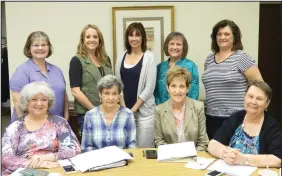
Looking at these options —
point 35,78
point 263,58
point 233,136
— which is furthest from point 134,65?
point 263,58

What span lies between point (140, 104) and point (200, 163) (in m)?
1.05

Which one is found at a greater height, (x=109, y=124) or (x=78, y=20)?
(x=78, y=20)

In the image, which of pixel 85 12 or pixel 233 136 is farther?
pixel 85 12

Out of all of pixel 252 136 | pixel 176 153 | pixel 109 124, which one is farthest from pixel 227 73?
pixel 109 124

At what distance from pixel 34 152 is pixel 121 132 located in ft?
1.96

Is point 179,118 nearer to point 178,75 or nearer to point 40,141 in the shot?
point 178,75

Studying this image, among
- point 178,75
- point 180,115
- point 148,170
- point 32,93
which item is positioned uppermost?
point 178,75

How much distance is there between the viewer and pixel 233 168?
6.04ft

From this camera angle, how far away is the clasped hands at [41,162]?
191cm

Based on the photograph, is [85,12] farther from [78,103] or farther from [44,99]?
[44,99]

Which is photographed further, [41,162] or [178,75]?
[178,75]

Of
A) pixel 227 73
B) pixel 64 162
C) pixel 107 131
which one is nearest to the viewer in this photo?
pixel 64 162

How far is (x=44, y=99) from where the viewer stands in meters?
2.19

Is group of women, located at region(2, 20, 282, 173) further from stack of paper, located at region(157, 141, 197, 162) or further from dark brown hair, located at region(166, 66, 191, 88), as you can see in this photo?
stack of paper, located at region(157, 141, 197, 162)
